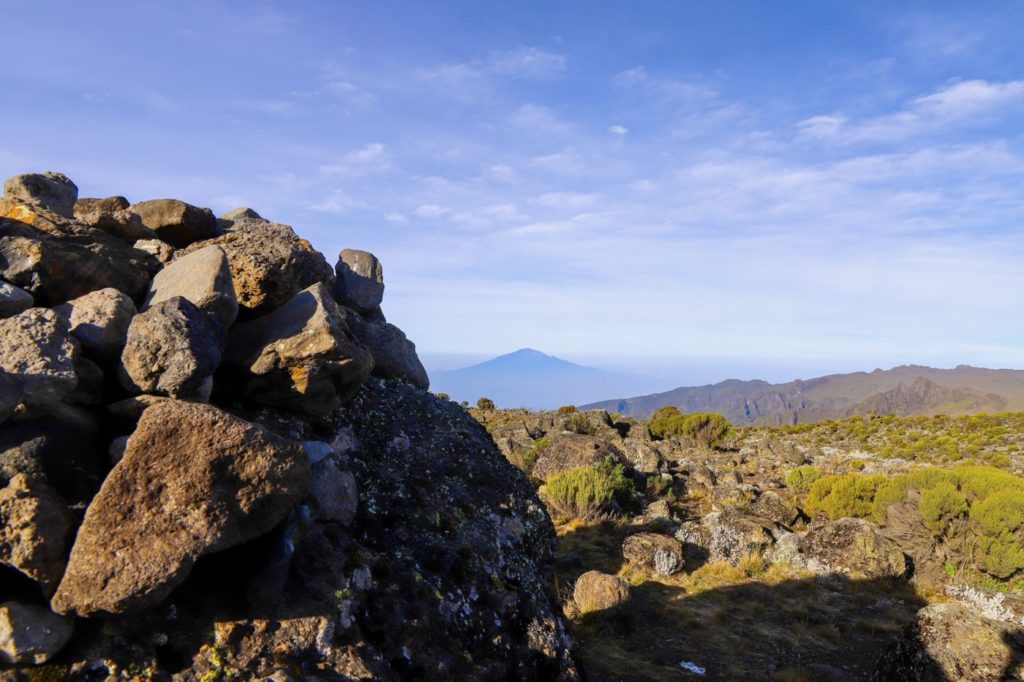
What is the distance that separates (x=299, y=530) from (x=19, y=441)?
1450 millimetres

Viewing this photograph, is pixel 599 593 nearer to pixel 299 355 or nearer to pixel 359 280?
pixel 359 280

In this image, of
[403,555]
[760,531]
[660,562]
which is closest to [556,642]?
[403,555]

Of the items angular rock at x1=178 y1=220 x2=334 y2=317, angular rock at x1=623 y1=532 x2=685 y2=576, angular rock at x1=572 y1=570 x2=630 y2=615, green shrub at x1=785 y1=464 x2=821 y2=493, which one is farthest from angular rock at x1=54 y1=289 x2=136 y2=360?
green shrub at x1=785 y1=464 x2=821 y2=493

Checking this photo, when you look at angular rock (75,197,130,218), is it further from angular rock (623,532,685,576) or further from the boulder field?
angular rock (623,532,685,576)

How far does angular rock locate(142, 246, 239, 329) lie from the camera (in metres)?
3.82

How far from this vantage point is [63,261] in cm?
386

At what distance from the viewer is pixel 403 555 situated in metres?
4.57

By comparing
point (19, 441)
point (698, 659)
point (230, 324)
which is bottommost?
point (698, 659)

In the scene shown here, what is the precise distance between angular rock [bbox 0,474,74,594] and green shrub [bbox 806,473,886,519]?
19.1 m

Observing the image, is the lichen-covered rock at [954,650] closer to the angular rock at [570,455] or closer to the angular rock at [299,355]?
the angular rock at [299,355]

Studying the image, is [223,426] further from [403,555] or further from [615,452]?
[615,452]

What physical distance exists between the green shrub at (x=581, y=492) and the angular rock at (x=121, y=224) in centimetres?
1457

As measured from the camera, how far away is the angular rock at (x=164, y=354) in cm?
334

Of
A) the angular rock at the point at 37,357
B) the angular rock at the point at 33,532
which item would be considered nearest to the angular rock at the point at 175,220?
the angular rock at the point at 37,357
